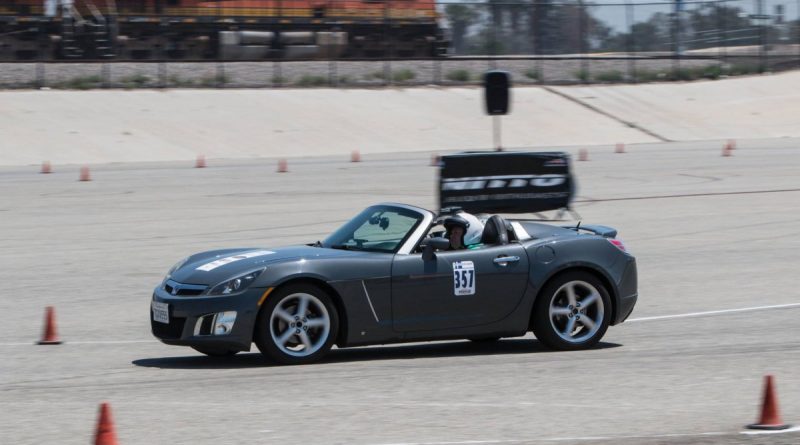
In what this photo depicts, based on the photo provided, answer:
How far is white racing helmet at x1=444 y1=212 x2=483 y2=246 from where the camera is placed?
9961 mm

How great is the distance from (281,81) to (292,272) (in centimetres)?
3317

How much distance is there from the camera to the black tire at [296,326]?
914 cm

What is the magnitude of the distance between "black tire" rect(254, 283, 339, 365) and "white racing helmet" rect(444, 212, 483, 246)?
4.09ft

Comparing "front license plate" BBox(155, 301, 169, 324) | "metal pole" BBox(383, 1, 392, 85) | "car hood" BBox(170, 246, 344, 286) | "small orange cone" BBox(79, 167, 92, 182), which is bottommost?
"front license plate" BBox(155, 301, 169, 324)

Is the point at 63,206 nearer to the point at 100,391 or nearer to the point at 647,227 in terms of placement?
the point at 647,227

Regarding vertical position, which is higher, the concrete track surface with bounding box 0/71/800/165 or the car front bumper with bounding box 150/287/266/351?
the concrete track surface with bounding box 0/71/800/165

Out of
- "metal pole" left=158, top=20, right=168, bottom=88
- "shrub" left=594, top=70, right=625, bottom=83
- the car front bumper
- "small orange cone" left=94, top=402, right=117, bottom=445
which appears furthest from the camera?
"shrub" left=594, top=70, right=625, bottom=83

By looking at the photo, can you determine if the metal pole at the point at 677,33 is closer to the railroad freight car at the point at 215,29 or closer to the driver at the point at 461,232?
the railroad freight car at the point at 215,29

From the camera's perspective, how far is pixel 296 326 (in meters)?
9.25

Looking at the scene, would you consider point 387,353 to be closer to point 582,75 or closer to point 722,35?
point 582,75

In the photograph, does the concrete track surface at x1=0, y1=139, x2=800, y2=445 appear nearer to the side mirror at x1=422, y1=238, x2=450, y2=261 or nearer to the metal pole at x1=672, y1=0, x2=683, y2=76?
the side mirror at x1=422, y1=238, x2=450, y2=261

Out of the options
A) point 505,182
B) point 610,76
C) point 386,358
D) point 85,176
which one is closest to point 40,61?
point 85,176

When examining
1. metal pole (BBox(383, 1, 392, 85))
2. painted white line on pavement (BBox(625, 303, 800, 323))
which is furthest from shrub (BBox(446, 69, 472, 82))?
painted white line on pavement (BBox(625, 303, 800, 323))

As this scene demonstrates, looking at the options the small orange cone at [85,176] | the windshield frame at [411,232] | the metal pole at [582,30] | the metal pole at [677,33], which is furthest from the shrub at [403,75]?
the windshield frame at [411,232]
